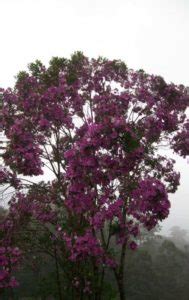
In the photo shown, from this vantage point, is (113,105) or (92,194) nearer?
(92,194)

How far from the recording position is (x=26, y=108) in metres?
13.1

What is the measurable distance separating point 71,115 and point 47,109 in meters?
1.42

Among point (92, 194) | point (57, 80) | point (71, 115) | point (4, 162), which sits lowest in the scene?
point (92, 194)

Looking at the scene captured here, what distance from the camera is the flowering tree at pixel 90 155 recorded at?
10.1 m

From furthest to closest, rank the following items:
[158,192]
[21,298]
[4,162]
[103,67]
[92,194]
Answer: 1. [21,298]
2. [103,67]
3. [4,162]
4. [92,194]
5. [158,192]

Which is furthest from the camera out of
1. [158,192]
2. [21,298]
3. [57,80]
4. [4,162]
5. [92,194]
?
[21,298]

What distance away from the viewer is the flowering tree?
10.1 meters

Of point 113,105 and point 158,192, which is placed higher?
point 113,105

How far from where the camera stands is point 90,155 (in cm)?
1004

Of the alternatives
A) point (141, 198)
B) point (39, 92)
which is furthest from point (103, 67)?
point (141, 198)

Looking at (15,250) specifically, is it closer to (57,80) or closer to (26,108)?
(26,108)

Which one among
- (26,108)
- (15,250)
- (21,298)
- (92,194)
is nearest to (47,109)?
(26,108)

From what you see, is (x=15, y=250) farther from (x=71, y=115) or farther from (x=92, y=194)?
(x=71, y=115)

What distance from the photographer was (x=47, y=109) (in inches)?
500
